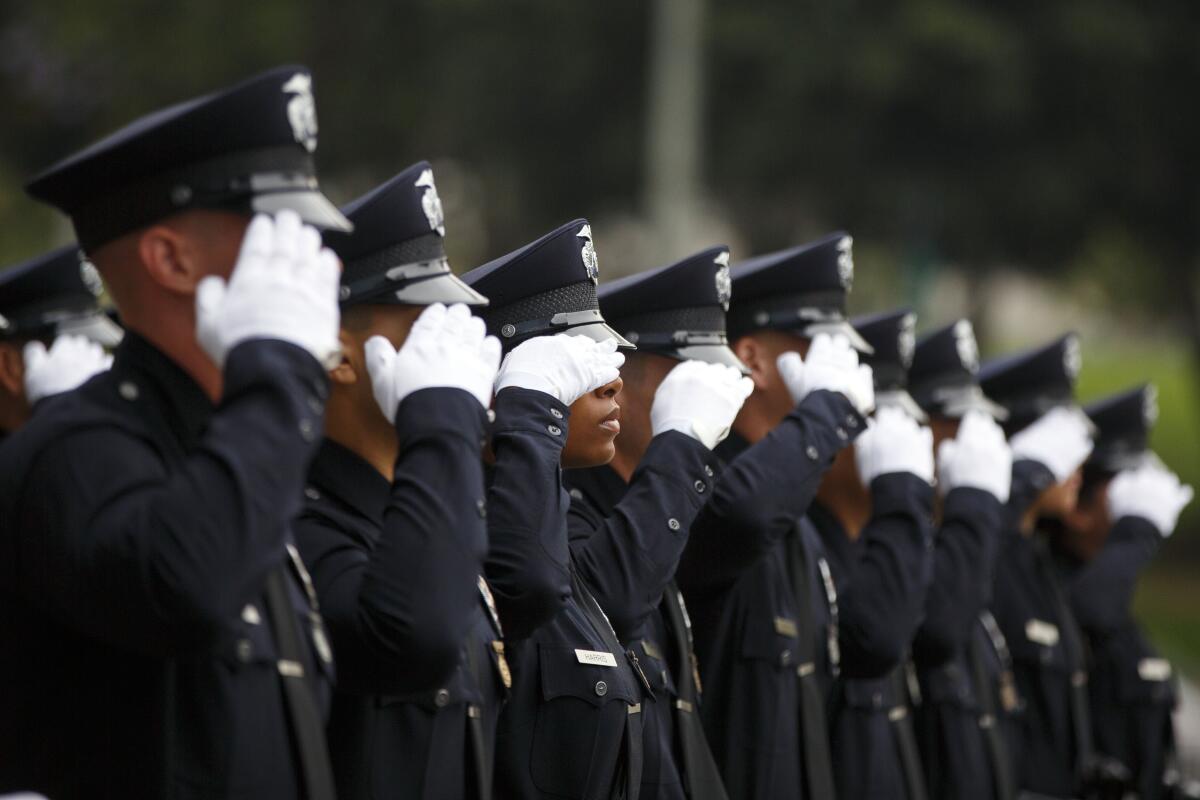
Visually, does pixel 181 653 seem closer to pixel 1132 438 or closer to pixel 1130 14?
pixel 1132 438

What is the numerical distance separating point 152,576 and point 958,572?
354 centimetres

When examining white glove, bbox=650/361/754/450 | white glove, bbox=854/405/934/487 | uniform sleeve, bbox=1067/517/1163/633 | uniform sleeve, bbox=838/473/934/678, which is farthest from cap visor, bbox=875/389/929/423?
uniform sleeve, bbox=1067/517/1163/633

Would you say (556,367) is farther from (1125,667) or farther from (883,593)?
(1125,667)

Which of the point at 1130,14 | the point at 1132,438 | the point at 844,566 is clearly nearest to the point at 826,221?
the point at 1130,14

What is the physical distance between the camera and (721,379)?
14.6 ft

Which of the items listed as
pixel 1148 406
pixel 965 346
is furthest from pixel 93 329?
pixel 1148 406

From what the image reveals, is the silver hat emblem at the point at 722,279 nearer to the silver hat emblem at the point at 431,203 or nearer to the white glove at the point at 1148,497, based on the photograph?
the silver hat emblem at the point at 431,203

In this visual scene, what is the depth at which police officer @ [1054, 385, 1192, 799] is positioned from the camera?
25.4 ft

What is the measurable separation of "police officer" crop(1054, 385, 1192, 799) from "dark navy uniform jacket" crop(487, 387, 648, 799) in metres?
4.21

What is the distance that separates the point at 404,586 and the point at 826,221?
55.7ft

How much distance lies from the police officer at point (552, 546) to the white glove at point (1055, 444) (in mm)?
3168

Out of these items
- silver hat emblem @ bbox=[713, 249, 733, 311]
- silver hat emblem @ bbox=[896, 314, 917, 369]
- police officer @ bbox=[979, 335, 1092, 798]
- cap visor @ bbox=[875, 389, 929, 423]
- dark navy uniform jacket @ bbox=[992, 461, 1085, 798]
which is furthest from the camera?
dark navy uniform jacket @ bbox=[992, 461, 1085, 798]

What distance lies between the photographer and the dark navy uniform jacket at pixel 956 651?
5.65 m

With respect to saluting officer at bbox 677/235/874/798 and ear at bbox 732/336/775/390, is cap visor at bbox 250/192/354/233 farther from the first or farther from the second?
ear at bbox 732/336/775/390
